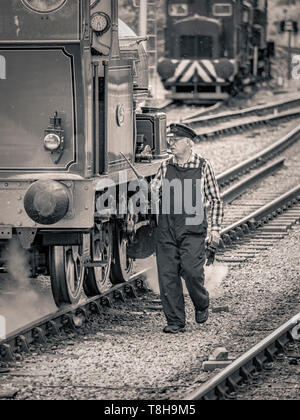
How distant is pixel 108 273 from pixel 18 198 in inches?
70.2

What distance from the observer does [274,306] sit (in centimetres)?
1020

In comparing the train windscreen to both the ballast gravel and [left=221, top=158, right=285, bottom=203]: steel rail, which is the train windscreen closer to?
[left=221, top=158, right=285, bottom=203]: steel rail

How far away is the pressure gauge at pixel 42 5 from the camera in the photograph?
8.95 metres

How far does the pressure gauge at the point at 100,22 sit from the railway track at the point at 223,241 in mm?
2267

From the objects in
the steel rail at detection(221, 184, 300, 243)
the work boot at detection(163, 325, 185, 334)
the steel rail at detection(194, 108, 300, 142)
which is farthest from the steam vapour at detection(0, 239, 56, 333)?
the steel rail at detection(194, 108, 300, 142)

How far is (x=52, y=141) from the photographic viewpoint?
909cm

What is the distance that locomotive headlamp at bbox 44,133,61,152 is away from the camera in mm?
9078

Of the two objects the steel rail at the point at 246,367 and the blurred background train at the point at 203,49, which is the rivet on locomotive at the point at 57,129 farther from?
the blurred background train at the point at 203,49

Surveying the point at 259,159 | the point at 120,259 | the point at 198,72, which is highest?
the point at 198,72

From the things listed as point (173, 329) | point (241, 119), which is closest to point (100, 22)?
point (173, 329)

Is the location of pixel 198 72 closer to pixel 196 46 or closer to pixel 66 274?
pixel 196 46

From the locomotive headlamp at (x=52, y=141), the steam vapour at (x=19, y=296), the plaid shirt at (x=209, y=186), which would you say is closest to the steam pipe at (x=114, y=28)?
the locomotive headlamp at (x=52, y=141)

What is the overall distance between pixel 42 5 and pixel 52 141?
41.7 inches
